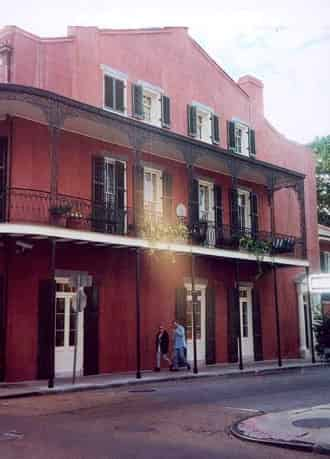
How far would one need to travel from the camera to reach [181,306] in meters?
18.9

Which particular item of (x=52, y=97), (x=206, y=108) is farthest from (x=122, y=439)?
(x=206, y=108)

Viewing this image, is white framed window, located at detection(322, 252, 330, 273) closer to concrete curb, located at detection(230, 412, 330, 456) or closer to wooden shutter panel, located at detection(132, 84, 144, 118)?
wooden shutter panel, located at detection(132, 84, 144, 118)

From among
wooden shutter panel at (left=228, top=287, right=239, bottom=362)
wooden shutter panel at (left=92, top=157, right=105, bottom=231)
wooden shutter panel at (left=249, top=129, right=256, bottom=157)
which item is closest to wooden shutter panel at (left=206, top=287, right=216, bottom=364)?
wooden shutter panel at (left=228, top=287, right=239, bottom=362)

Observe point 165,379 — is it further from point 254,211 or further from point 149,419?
point 254,211

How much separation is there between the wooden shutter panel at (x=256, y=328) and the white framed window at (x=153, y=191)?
5.19 metres

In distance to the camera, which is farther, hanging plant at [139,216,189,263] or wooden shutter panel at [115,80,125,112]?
wooden shutter panel at [115,80,125,112]

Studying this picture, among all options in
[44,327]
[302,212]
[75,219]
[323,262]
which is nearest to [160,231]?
[75,219]

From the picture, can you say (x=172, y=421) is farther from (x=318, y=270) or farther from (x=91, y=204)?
(x=318, y=270)

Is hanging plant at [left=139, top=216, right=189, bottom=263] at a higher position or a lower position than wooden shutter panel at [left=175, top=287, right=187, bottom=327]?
higher

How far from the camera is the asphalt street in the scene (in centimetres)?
673

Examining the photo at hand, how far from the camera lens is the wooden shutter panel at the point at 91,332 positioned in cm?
1592

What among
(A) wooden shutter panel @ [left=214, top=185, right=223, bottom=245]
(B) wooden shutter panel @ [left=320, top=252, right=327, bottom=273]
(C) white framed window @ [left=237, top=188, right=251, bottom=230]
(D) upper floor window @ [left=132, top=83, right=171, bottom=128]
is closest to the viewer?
(D) upper floor window @ [left=132, top=83, right=171, bottom=128]

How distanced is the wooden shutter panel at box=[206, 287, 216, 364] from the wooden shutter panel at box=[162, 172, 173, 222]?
2.87 meters

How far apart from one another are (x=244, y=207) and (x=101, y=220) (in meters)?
7.65
